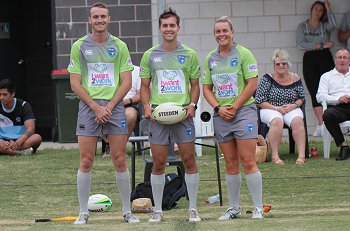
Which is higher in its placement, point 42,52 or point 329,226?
point 42,52

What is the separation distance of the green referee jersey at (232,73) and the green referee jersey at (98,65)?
903mm

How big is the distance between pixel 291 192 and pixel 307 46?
5.91m

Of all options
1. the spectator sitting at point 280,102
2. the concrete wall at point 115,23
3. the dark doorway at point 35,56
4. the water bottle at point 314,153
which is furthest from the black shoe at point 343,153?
the dark doorway at point 35,56

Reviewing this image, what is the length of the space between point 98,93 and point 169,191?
5.91ft

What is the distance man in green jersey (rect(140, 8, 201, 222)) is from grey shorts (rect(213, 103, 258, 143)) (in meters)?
0.27

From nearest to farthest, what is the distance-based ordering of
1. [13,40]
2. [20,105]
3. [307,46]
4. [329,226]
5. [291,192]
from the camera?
[329,226], [291,192], [20,105], [307,46], [13,40]

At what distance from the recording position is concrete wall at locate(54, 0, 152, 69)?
18484 mm

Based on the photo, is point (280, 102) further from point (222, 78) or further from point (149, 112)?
point (149, 112)

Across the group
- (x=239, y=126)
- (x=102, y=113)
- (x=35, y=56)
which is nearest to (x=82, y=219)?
(x=102, y=113)

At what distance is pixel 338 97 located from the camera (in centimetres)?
1533

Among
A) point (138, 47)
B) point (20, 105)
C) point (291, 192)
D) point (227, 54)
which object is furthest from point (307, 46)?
point (227, 54)

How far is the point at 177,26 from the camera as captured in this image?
34.3ft

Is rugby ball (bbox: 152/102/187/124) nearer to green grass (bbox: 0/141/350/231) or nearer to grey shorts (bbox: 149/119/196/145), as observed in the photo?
grey shorts (bbox: 149/119/196/145)

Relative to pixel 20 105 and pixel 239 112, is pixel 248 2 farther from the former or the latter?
pixel 239 112
